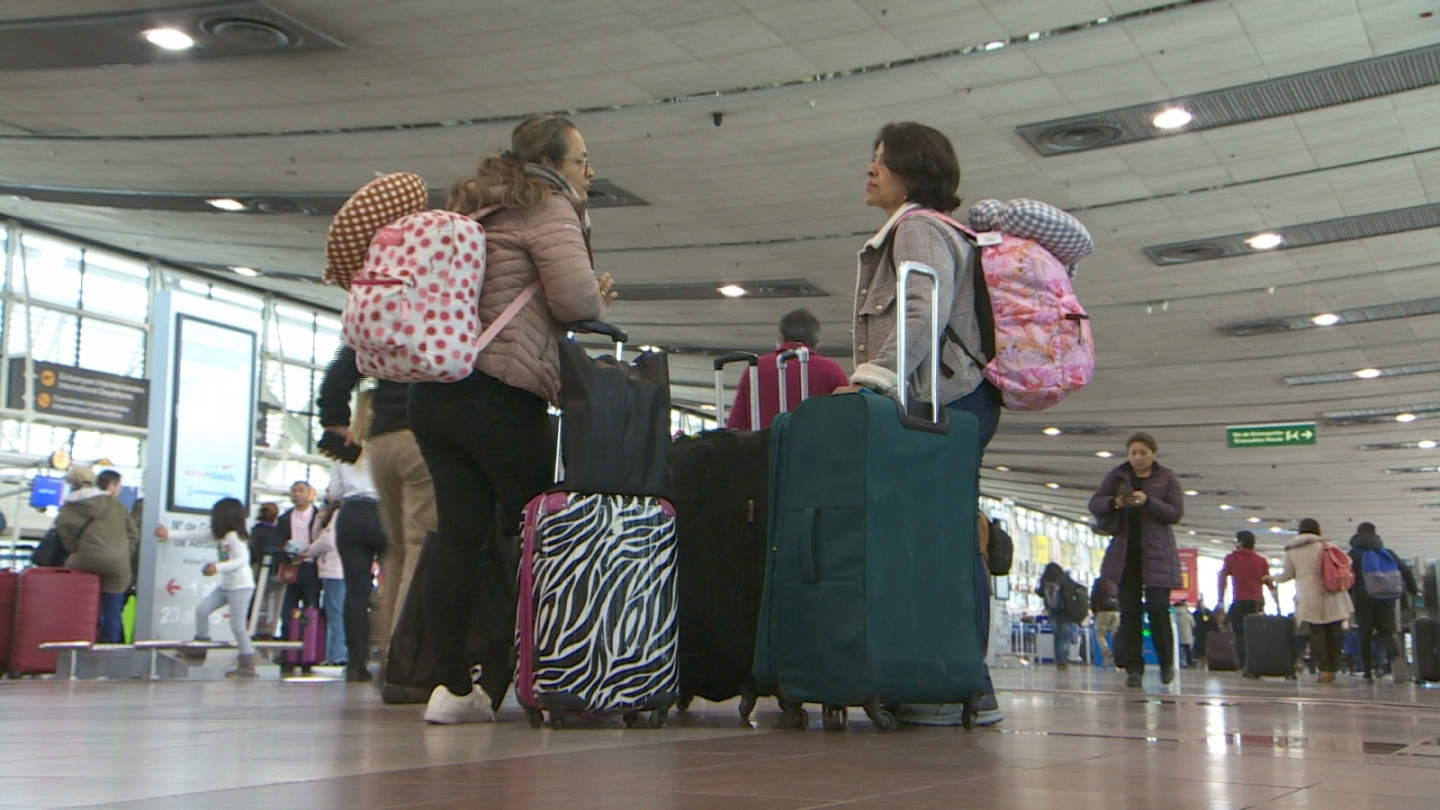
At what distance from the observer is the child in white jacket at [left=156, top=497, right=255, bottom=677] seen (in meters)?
8.80

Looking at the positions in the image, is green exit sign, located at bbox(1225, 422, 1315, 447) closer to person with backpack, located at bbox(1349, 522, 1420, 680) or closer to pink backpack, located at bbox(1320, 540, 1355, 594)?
person with backpack, located at bbox(1349, 522, 1420, 680)

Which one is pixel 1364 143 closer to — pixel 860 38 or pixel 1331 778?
pixel 860 38

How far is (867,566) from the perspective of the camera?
3162 mm

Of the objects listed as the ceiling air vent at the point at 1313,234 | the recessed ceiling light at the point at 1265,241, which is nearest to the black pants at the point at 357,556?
the ceiling air vent at the point at 1313,234

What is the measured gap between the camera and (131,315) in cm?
2103

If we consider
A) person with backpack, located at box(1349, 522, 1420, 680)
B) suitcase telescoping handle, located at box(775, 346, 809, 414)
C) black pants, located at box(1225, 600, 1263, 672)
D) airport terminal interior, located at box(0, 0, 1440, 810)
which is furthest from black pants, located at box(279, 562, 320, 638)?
black pants, located at box(1225, 600, 1263, 672)

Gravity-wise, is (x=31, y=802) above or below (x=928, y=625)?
below

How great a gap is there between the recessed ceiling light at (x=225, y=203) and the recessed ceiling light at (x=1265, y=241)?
1268 cm

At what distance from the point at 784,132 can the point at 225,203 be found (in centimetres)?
762

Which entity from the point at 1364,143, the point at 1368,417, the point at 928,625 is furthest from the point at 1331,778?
the point at 1368,417

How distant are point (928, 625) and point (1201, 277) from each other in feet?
54.6

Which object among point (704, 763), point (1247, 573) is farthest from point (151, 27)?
point (1247, 573)

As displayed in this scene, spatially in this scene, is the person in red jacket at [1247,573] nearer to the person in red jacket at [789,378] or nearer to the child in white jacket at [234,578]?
the child in white jacket at [234,578]

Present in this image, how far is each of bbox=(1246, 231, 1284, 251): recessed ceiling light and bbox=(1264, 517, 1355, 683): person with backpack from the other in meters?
5.45
